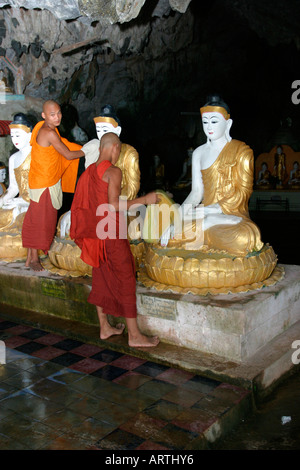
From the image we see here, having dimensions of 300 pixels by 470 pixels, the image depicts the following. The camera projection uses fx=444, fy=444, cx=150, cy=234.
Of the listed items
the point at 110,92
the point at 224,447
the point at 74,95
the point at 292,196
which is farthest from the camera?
the point at 110,92

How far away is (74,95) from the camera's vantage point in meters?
11.1

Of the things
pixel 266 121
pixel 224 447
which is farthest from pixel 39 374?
pixel 266 121

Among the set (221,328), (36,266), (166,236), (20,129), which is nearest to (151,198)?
(166,236)

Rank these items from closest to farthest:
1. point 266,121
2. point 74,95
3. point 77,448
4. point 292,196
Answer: point 77,448, point 292,196, point 74,95, point 266,121

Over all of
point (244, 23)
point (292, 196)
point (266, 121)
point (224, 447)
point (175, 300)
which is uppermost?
point (244, 23)

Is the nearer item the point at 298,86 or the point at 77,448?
the point at 77,448

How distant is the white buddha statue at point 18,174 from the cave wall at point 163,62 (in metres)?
1.78

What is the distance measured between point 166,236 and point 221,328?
907mm

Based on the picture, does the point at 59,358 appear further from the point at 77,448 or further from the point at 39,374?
the point at 77,448

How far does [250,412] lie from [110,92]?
35.5ft

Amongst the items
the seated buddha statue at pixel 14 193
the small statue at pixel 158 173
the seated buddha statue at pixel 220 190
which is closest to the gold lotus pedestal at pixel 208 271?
the seated buddha statue at pixel 220 190

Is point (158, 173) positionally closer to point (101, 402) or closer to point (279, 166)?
point (279, 166)

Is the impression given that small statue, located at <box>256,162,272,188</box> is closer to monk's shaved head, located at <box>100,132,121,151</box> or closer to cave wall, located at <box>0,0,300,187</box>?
cave wall, located at <box>0,0,300,187</box>

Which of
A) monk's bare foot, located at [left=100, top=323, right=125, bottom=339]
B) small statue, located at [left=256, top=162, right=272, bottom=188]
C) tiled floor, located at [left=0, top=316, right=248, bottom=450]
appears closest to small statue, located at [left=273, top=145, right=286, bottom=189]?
small statue, located at [left=256, top=162, right=272, bottom=188]
